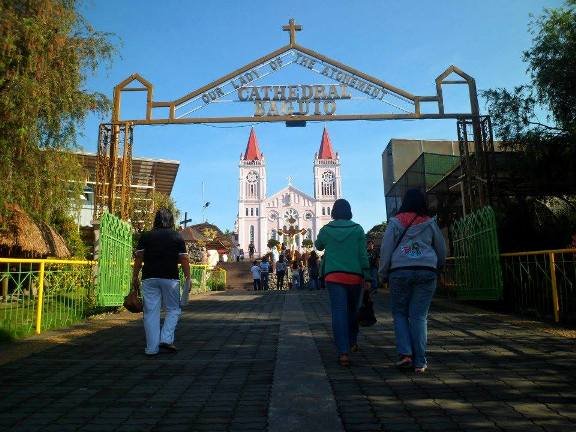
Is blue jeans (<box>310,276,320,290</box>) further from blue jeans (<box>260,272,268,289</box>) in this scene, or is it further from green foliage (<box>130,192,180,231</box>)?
green foliage (<box>130,192,180,231</box>)

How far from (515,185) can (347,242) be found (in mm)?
12092

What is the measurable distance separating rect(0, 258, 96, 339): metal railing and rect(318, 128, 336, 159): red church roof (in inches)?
4115

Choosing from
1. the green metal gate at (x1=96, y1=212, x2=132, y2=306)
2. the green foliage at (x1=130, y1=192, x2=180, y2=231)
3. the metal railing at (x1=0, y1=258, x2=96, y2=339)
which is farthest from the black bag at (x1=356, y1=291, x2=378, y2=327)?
the green foliage at (x1=130, y1=192, x2=180, y2=231)

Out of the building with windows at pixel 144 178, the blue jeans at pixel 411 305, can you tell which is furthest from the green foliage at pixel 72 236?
the blue jeans at pixel 411 305

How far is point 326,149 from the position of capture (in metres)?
113

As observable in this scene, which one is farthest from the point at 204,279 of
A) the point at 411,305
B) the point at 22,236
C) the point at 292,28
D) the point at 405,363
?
the point at 405,363

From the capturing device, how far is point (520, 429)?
283 centimetres

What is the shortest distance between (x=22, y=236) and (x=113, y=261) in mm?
5341

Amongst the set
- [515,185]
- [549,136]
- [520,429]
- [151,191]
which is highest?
[151,191]

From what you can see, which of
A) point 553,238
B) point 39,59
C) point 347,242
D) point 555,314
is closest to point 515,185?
point 553,238

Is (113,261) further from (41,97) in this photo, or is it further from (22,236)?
(22,236)

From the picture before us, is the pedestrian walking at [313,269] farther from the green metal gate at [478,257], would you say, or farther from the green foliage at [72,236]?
the green metal gate at [478,257]

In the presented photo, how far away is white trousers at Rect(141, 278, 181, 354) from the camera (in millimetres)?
5746

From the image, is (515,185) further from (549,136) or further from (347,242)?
(347,242)
